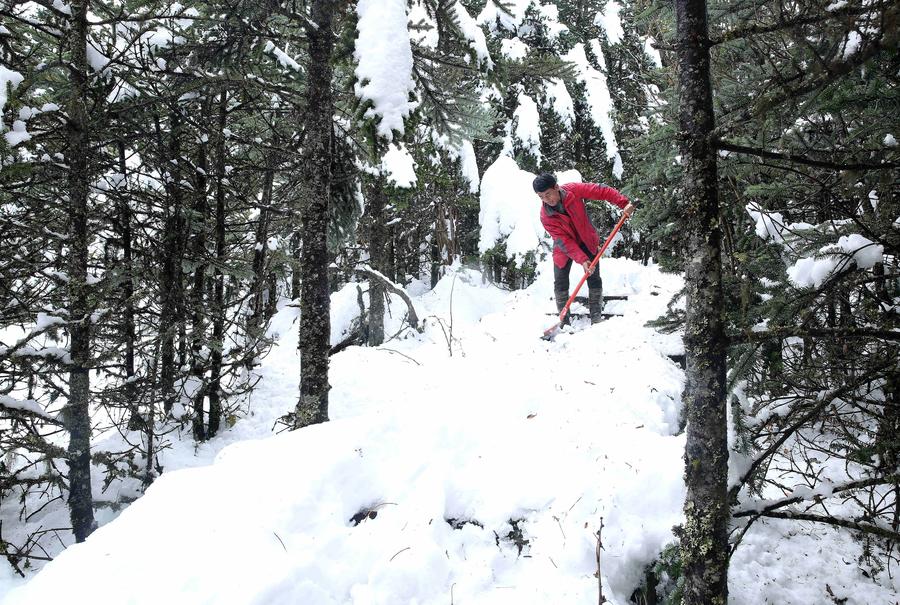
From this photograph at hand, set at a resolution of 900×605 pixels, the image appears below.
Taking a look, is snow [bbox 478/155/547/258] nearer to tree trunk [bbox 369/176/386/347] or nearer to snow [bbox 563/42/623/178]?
tree trunk [bbox 369/176/386/347]

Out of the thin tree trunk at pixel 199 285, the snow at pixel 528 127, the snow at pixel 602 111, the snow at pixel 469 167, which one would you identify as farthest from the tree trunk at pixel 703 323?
the snow at pixel 602 111

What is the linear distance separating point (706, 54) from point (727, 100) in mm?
1699

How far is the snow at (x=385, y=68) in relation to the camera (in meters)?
3.91

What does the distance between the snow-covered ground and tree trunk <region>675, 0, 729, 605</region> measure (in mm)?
779

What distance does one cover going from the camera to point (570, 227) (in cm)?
834

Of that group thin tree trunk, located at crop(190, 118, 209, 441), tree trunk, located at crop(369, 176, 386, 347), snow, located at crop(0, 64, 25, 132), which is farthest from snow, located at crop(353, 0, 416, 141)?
tree trunk, located at crop(369, 176, 386, 347)

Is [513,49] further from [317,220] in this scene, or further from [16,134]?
[16,134]

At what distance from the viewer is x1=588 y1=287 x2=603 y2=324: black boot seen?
856cm

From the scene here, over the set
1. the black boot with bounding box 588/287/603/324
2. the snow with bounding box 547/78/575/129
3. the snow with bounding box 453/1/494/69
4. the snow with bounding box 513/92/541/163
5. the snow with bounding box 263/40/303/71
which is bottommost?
the black boot with bounding box 588/287/603/324

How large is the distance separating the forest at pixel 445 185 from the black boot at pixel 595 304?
8.63 ft

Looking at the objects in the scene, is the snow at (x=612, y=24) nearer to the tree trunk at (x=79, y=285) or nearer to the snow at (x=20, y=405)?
the tree trunk at (x=79, y=285)

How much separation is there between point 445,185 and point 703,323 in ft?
15.7

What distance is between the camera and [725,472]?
2.80 meters

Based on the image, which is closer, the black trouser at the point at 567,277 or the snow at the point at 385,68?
the snow at the point at 385,68
